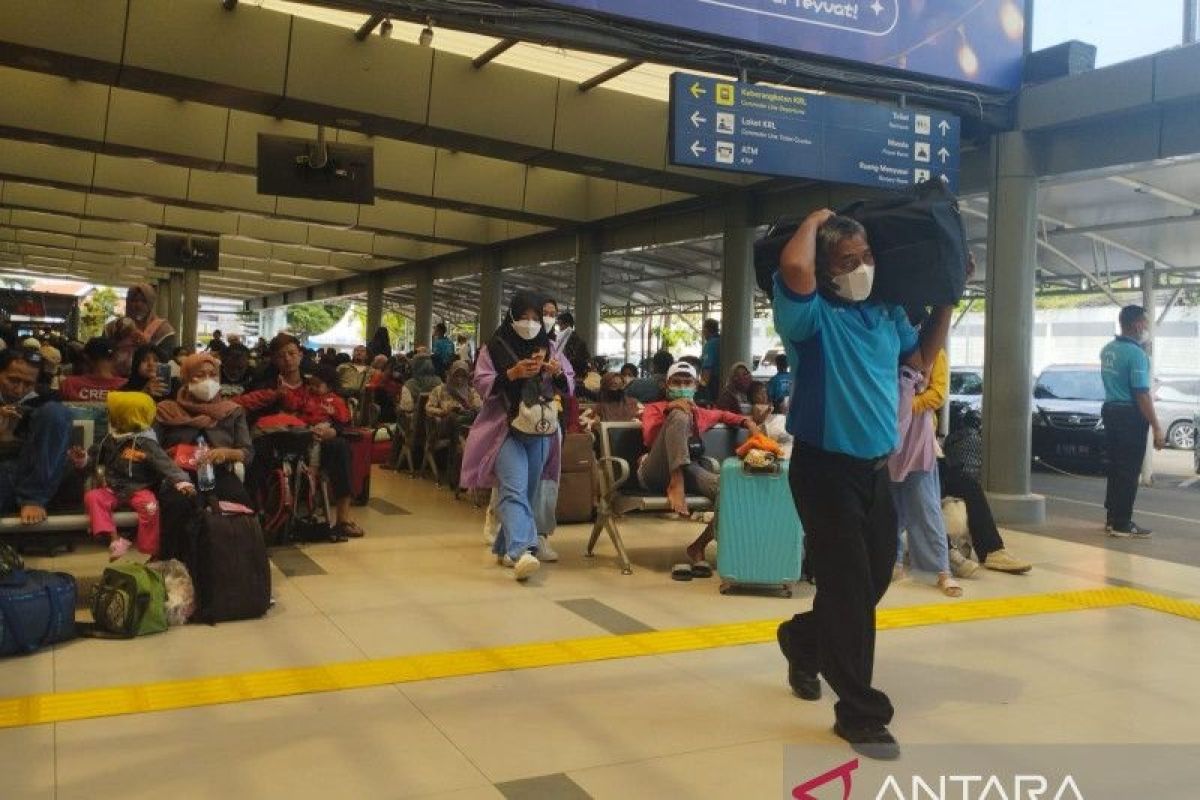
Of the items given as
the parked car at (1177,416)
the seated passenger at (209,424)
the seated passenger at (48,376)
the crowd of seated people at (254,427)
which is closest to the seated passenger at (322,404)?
the crowd of seated people at (254,427)

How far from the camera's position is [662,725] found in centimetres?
359

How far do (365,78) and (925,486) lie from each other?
662cm

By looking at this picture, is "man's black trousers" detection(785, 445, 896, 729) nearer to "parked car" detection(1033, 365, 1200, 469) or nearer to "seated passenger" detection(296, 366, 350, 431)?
"seated passenger" detection(296, 366, 350, 431)

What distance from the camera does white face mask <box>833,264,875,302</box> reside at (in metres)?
3.54

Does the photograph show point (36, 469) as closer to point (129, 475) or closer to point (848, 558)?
point (129, 475)

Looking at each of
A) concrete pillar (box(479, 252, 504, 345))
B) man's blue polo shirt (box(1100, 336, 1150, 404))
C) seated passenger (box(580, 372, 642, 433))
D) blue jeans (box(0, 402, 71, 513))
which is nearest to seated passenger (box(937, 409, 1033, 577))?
man's blue polo shirt (box(1100, 336, 1150, 404))

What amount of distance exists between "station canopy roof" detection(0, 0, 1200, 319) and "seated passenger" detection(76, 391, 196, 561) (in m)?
4.56

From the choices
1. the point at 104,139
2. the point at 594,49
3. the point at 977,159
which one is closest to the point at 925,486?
the point at 594,49

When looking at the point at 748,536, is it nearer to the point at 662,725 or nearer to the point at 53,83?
the point at 662,725

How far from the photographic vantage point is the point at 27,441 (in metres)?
5.23

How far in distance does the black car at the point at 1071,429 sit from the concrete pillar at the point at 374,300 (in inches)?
760

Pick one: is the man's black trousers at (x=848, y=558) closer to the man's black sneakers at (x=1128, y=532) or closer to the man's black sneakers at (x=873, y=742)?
the man's black sneakers at (x=873, y=742)

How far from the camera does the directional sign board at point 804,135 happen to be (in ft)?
25.2

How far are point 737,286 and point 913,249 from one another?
10.4m
